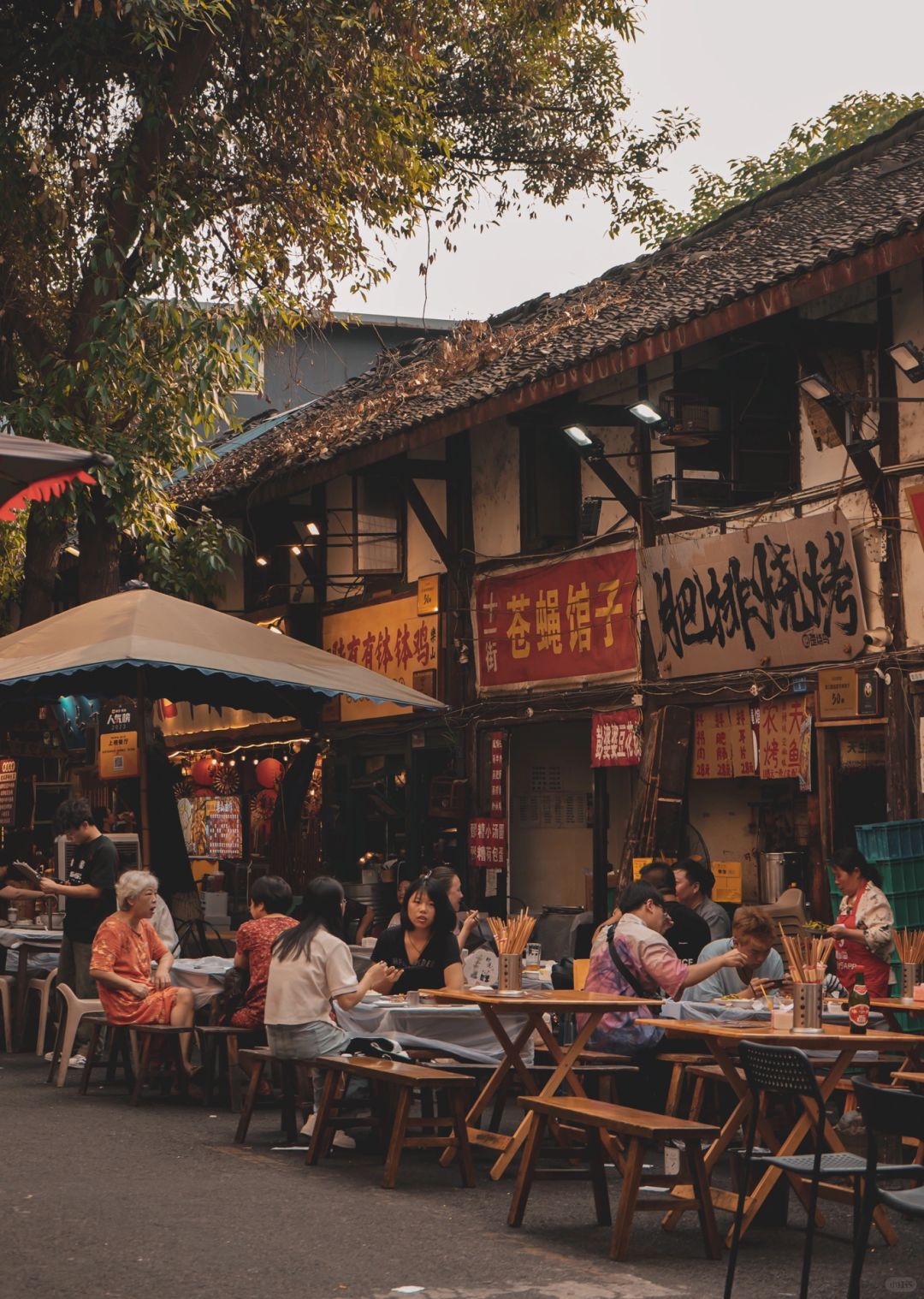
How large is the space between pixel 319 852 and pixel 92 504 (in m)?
5.87

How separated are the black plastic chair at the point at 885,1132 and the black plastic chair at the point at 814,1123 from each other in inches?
7.2

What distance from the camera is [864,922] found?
34.9 feet

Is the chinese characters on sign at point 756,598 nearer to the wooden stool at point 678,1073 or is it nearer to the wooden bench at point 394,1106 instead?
the wooden stool at point 678,1073

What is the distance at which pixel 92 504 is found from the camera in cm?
1652

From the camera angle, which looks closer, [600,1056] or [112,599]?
[600,1056]

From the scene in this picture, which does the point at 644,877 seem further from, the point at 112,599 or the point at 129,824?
the point at 129,824

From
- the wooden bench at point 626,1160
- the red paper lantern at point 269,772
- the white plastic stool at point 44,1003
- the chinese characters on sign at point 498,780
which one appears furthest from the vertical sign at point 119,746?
the wooden bench at point 626,1160

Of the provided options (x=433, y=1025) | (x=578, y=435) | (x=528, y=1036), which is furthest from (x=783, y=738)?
(x=528, y=1036)

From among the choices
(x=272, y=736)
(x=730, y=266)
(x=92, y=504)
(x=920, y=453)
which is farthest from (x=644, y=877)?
(x=272, y=736)

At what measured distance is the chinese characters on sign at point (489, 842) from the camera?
56.2 feet

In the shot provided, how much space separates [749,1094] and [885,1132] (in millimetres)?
1464

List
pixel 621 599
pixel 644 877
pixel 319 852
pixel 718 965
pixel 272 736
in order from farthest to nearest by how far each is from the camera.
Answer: pixel 272 736, pixel 319 852, pixel 621 599, pixel 644 877, pixel 718 965

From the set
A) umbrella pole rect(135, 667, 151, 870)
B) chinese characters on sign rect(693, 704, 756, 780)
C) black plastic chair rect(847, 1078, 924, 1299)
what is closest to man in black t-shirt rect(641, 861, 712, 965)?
chinese characters on sign rect(693, 704, 756, 780)

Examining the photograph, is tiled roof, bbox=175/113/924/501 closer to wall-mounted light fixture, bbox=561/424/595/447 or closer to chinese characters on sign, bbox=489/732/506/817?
wall-mounted light fixture, bbox=561/424/595/447
